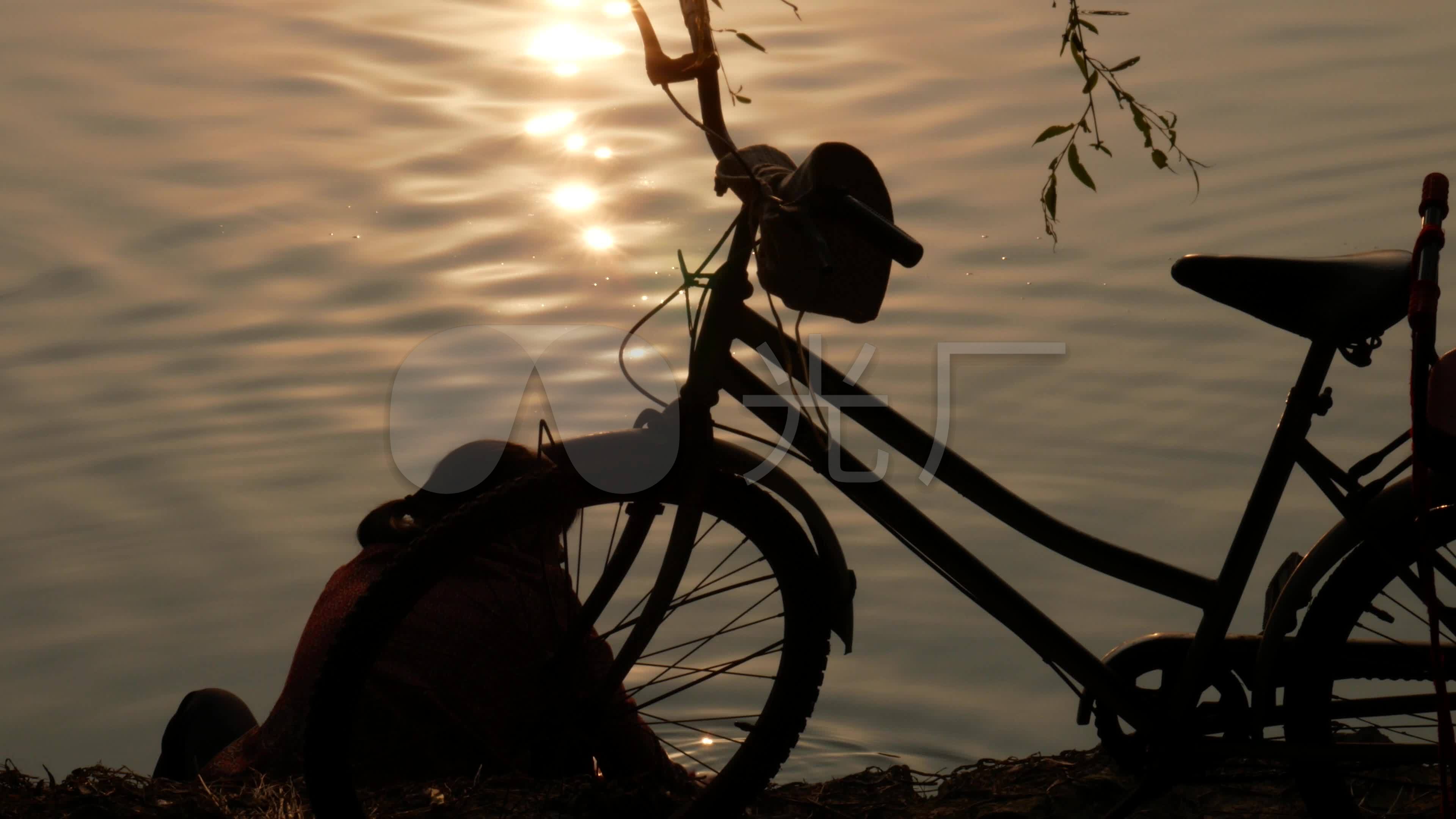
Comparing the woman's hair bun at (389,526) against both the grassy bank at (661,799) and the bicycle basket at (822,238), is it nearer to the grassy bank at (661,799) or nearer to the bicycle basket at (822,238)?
the grassy bank at (661,799)

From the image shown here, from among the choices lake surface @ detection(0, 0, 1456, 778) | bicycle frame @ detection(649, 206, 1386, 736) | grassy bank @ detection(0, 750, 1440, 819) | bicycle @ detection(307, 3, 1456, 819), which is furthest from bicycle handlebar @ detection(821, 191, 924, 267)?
lake surface @ detection(0, 0, 1456, 778)

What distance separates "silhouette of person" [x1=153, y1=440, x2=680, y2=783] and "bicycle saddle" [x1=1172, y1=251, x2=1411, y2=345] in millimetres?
1198

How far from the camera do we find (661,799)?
297cm

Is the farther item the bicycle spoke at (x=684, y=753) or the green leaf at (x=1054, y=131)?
the bicycle spoke at (x=684, y=753)

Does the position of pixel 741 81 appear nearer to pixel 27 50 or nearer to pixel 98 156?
pixel 98 156

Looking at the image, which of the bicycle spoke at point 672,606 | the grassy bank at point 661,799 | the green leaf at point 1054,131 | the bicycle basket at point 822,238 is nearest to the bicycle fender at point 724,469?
the bicycle spoke at point 672,606

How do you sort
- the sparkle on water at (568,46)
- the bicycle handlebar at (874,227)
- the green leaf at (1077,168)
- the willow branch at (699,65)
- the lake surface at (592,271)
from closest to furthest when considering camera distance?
the bicycle handlebar at (874,227)
the willow branch at (699,65)
the green leaf at (1077,168)
the lake surface at (592,271)
the sparkle on water at (568,46)

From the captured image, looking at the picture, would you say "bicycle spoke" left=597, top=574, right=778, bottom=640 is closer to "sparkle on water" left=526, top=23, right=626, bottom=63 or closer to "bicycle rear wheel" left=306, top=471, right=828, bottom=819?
"bicycle rear wheel" left=306, top=471, right=828, bottom=819

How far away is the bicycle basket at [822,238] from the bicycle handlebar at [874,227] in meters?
0.02

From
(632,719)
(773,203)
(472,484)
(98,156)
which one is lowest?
(632,719)

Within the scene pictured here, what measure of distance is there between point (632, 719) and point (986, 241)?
5.33 m

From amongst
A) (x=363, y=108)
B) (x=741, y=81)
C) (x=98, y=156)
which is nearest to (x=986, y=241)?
(x=741, y=81)

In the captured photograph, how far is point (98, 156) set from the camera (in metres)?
8.92

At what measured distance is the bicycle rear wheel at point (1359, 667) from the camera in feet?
8.61
